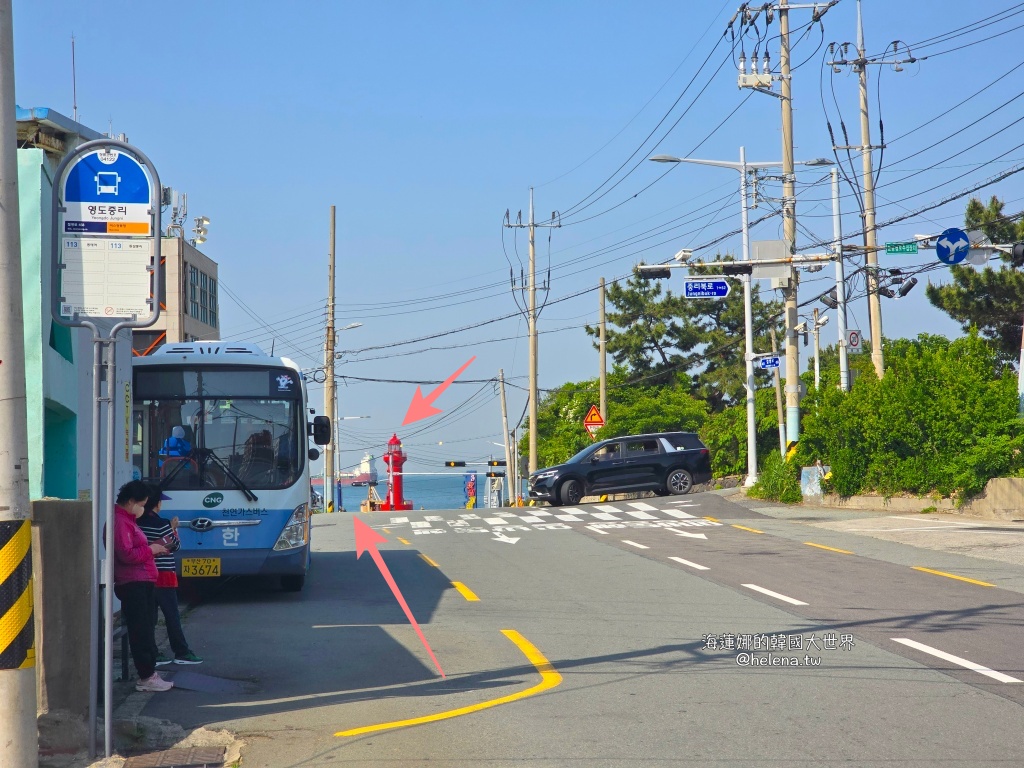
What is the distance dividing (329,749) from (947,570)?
11.0m

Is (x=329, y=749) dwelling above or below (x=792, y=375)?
below

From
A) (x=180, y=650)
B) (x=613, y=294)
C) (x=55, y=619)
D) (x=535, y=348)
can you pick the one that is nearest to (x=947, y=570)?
(x=180, y=650)

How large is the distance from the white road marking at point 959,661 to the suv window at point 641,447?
21503 mm

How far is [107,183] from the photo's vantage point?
6.53 meters

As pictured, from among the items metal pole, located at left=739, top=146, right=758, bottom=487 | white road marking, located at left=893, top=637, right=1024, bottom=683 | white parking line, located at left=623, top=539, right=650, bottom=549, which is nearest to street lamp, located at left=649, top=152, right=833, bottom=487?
metal pole, located at left=739, top=146, right=758, bottom=487

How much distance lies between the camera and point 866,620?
11.0 m

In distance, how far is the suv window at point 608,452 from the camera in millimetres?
31328

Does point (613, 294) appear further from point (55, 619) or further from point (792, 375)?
point (55, 619)

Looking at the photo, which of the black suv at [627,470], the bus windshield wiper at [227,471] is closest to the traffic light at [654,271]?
the black suv at [627,470]

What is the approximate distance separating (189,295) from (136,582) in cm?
3961

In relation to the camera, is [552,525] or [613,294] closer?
[552,525]

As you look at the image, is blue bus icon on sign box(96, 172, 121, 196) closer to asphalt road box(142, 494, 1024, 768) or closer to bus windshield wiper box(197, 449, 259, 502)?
asphalt road box(142, 494, 1024, 768)

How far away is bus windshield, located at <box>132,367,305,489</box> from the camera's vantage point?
13.0 m

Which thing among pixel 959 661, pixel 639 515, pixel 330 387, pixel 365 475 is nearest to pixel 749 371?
pixel 639 515
